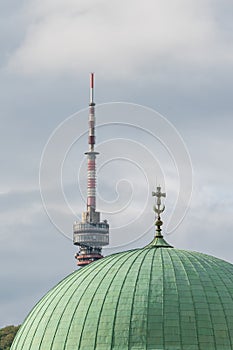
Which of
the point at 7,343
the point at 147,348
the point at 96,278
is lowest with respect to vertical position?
the point at 147,348

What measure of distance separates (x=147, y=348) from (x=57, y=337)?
690 cm

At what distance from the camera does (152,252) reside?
96438mm

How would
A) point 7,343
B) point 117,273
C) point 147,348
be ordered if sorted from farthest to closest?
point 7,343 → point 117,273 → point 147,348

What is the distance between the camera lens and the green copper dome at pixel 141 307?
88.1m

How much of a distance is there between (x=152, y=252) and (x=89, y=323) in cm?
879

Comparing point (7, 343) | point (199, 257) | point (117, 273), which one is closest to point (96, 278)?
point (117, 273)

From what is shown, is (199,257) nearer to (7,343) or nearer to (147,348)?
(147,348)

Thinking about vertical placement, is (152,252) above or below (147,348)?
above

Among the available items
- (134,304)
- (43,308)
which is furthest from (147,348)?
(43,308)

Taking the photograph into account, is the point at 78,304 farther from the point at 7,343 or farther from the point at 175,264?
the point at 7,343

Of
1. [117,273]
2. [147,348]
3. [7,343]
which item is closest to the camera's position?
[147,348]

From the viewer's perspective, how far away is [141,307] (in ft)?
294

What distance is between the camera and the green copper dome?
289 ft

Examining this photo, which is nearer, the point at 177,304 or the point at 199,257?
the point at 177,304
